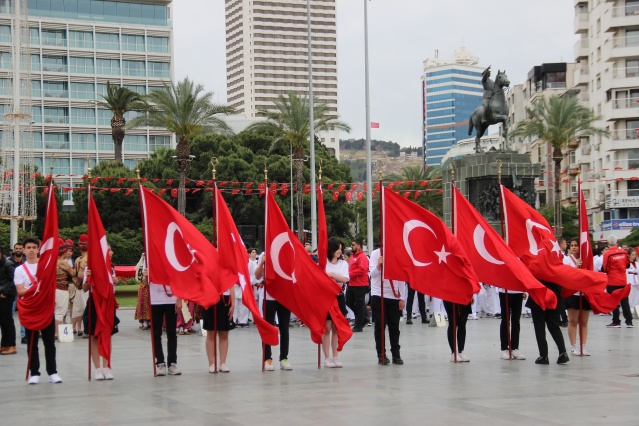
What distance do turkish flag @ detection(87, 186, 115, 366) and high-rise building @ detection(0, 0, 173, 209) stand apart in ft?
260

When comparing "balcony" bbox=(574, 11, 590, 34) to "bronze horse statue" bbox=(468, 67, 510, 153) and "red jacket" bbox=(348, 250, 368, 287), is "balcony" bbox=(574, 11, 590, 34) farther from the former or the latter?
"red jacket" bbox=(348, 250, 368, 287)

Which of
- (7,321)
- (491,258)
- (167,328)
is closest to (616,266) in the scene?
(491,258)

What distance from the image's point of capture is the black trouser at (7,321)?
15.4 metres

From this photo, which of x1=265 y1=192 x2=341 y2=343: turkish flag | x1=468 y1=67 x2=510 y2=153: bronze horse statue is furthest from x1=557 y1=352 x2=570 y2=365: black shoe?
x1=468 y1=67 x2=510 y2=153: bronze horse statue

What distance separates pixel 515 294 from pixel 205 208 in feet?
179

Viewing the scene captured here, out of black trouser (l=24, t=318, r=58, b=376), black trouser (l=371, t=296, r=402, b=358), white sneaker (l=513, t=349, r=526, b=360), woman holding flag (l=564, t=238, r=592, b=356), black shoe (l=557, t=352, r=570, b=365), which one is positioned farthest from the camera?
woman holding flag (l=564, t=238, r=592, b=356)

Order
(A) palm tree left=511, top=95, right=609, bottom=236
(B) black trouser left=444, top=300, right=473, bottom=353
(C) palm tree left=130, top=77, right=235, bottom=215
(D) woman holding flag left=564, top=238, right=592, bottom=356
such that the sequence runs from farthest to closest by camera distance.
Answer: (A) palm tree left=511, top=95, right=609, bottom=236
(C) palm tree left=130, top=77, right=235, bottom=215
(D) woman holding flag left=564, top=238, right=592, bottom=356
(B) black trouser left=444, top=300, right=473, bottom=353

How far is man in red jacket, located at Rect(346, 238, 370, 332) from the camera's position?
2058 centimetres

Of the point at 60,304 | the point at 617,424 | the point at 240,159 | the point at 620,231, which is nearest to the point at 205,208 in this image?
the point at 240,159

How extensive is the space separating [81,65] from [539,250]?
8445cm

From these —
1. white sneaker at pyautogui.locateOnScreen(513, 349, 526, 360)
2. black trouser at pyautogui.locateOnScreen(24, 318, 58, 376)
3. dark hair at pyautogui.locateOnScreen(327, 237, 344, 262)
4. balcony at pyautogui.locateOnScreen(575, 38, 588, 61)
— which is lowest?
white sneaker at pyautogui.locateOnScreen(513, 349, 526, 360)

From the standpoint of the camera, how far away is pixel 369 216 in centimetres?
3712

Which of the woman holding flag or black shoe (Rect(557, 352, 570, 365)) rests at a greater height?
the woman holding flag

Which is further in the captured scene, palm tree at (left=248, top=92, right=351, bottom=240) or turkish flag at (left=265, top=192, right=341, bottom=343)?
palm tree at (left=248, top=92, right=351, bottom=240)
